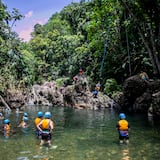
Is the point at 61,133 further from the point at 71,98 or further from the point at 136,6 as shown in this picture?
the point at 71,98

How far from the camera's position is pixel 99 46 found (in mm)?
40812

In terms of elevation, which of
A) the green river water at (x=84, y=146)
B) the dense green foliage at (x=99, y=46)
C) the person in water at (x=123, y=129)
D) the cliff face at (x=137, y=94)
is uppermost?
the dense green foliage at (x=99, y=46)

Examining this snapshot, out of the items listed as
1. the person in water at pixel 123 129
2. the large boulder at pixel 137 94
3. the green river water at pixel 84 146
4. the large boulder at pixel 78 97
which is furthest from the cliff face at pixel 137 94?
the person in water at pixel 123 129

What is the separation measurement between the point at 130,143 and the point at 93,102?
80.0 feet

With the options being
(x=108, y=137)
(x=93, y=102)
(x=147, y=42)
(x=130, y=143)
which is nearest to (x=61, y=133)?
(x=108, y=137)

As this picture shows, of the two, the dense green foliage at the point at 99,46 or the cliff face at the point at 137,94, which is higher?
the dense green foliage at the point at 99,46

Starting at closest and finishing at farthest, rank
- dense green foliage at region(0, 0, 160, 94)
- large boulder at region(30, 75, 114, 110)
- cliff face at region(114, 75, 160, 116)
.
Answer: dense green foliage at region(0, 0, 160, 94) < cliff face at region(114, 75, 160, 116) < large boulder at region(30, 75, 114, 110)

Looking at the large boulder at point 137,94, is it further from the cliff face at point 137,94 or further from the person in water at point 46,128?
the person in water at point 46,128

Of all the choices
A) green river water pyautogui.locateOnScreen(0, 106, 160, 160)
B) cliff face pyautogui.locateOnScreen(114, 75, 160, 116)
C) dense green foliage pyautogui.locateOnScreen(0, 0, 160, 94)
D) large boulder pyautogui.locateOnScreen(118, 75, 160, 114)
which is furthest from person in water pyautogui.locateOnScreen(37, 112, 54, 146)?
large boulder pyautogui.locateOnScreen(118, 75, 160, 114)

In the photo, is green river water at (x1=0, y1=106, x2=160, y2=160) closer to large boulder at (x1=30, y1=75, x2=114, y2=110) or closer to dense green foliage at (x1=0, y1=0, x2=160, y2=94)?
dense green foliage at (x1=0, y1=0, x2=160, y2=94)

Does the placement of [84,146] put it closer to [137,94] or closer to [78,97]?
[137,94]

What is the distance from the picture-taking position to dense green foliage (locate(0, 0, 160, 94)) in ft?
77.0

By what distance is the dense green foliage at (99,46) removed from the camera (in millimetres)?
23484

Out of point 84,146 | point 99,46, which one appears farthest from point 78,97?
point 84,146
